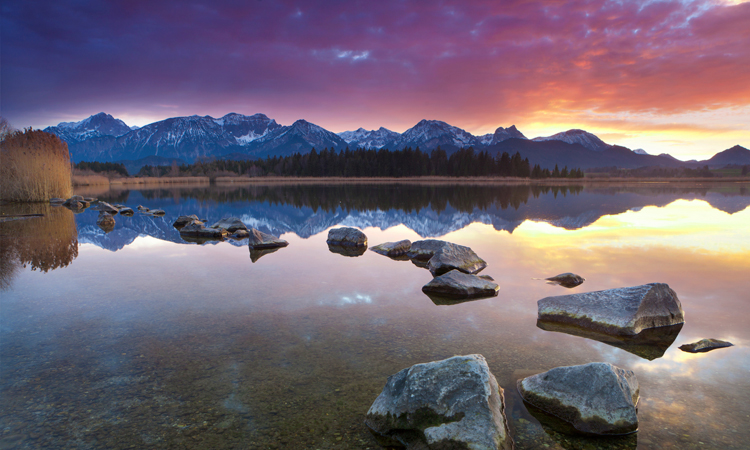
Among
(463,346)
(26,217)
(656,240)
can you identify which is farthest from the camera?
(26,217)

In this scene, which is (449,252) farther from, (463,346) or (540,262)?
(463,346)

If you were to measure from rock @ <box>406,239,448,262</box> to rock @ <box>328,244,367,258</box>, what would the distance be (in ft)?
5.69

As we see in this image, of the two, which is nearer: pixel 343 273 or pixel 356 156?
pixel 343 273

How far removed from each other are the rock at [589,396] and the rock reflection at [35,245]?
10729 mm

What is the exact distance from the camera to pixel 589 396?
3.93m

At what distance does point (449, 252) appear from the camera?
1048 centimetres

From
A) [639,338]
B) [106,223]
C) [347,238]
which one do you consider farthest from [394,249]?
[106,223]

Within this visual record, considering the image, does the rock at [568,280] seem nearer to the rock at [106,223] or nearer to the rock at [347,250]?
the rock at [347,250]

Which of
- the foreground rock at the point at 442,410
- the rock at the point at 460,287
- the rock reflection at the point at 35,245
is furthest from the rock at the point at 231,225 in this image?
the foreground rock at the point at 442,410

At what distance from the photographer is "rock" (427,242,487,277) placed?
994 centimetres

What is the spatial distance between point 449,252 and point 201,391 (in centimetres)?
753

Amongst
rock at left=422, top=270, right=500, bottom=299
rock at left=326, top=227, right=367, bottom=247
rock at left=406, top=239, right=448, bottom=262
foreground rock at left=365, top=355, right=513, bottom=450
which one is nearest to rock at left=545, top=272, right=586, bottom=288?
rock at left=422, top=270, right=500, bottom=299

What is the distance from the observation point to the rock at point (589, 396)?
147 inches

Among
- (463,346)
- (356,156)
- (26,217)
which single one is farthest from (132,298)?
(356,156)
